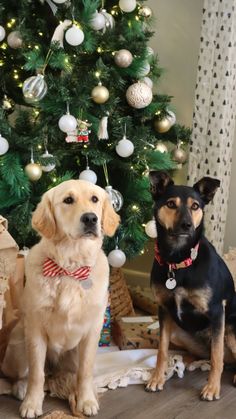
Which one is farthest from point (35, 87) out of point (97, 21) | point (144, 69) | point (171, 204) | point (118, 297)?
point (118, 297)

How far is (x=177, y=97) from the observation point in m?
3.39

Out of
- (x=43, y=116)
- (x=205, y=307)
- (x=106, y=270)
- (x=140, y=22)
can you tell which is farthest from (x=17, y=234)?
(x=140, y=22)

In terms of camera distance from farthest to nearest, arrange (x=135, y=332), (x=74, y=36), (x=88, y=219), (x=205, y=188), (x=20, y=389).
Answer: (x=135, y=332)
(x=74, y=36)
(x=205, y=188)
(x=20, y=389)
(x=88, y=219)

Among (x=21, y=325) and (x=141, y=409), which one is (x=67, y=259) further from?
(x=141, y=409)

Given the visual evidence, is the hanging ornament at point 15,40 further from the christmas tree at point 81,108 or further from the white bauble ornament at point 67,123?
the white bauble ornament at point 67,123

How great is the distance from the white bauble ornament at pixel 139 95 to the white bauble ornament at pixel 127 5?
37cm

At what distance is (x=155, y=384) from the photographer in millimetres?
2117

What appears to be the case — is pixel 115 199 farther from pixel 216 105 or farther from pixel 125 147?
pixel 216 105

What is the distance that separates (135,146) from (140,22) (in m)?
0.66

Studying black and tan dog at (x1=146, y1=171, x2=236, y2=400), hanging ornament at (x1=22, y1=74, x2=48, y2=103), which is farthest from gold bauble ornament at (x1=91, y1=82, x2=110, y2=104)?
black and tan dog at (x1=146, y1=171, x2=236, y2=400)

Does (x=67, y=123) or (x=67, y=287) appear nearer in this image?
(x=67, y=287)

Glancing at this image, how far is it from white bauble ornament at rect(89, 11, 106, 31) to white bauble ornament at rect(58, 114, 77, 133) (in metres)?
0.47

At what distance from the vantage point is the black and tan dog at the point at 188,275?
2.02m

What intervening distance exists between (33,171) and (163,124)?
791 mm
